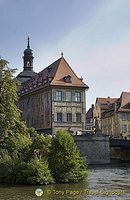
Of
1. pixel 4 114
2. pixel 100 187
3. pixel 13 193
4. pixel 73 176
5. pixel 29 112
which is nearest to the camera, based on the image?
pixel 13 193

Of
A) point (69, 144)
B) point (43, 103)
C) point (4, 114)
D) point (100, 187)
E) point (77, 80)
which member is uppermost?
point (77, 80)

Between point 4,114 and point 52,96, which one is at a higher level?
point 52,96

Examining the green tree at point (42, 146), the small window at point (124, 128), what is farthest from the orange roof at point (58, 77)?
the green tree at point (42, 146)

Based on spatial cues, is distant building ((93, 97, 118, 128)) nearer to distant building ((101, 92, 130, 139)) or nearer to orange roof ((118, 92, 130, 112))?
distant building ((101, 92, 130, 139))

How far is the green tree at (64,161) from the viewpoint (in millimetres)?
20281

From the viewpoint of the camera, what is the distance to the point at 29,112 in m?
57.2

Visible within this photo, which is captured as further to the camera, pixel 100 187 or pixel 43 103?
pixel 43 103

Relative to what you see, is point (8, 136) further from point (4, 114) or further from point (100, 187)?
point (100, 187)

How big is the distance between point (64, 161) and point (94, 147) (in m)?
20.6

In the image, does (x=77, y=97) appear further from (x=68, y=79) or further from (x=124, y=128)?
(x=124, y=128)

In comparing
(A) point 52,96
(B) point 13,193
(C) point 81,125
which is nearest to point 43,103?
(A) point 52,96

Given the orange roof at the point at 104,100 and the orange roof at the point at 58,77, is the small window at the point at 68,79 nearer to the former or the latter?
the orange roof at the point at 58,77

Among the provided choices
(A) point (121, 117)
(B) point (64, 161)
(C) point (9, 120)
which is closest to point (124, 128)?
(A) point (121, 117)

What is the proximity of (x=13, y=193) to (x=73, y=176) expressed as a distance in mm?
4754
